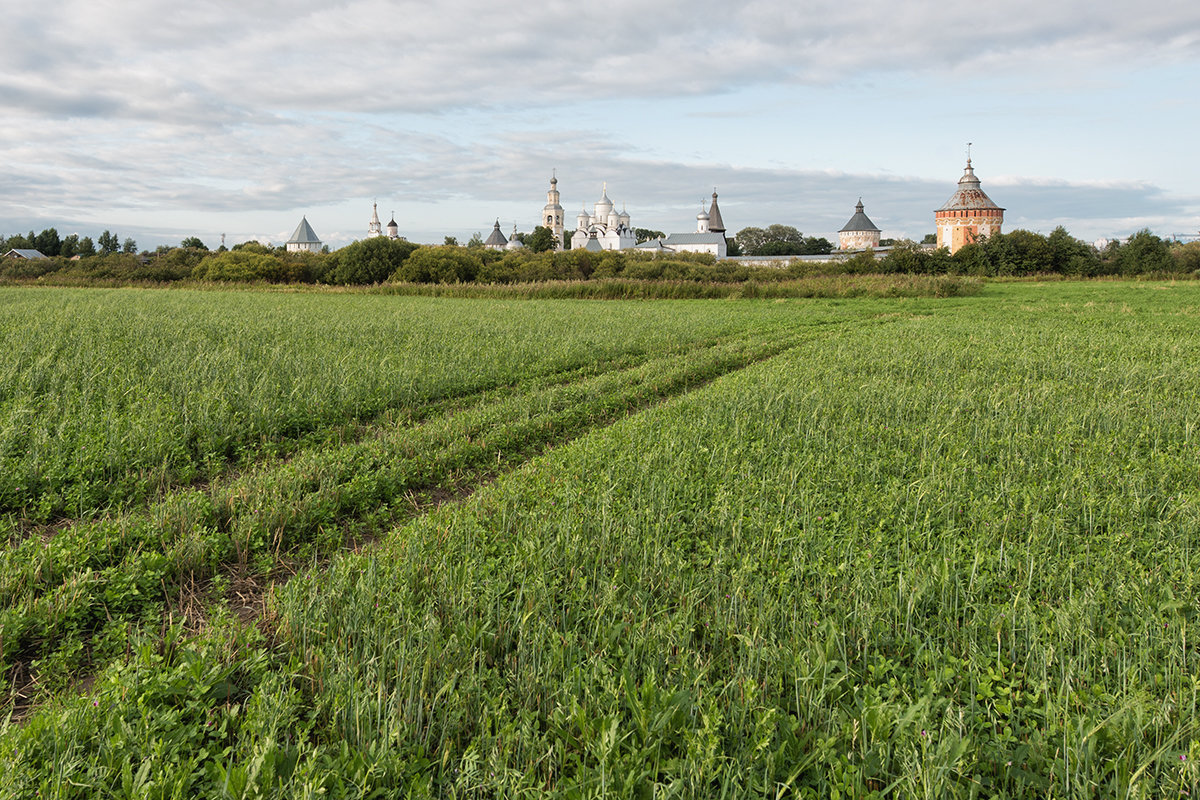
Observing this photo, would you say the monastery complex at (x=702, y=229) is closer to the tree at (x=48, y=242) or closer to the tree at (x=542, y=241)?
the tree at (x=542, y=241)

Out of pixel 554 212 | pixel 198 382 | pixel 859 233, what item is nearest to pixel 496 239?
pixel 554 212

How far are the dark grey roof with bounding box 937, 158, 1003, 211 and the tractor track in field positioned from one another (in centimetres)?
12033

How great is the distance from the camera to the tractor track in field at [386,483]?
13.6 ft

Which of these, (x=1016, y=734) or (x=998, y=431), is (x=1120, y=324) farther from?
(x=1016, y=734)

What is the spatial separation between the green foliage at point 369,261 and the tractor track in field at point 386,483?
71768 mm

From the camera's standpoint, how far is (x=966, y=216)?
11369cm

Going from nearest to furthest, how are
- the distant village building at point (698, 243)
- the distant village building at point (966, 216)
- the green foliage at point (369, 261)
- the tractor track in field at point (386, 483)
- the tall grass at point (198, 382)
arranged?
the tractor track in field at point (386, 483)
the tall grass at point (198, 382)
the green foliage at point (369, 261)
the distant village building at point (966, 216)
the distant village building at point (698, 243)

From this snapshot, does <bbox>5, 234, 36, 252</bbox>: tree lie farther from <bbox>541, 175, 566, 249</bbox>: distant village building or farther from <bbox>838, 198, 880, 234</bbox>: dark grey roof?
<bbox>838, 198, 880, 234</bbox>: dark grey roof

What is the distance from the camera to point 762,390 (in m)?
10.1

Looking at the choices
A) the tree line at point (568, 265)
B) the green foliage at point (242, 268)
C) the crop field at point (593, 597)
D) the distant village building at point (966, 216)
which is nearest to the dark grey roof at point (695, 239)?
the distant village building at point (966, 216)

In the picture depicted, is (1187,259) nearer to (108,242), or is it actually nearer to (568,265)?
(568,265)

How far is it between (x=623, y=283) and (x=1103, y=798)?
42.9 m

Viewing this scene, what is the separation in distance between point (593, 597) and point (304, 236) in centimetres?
20071

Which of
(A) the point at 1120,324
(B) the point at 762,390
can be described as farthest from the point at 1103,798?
(A) the point at 1120,324
